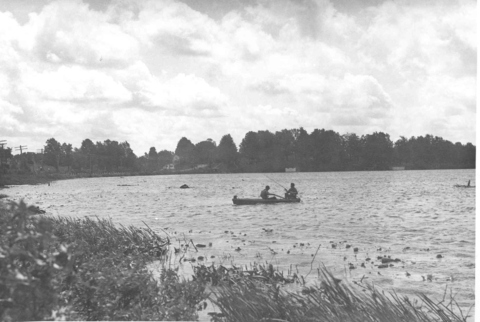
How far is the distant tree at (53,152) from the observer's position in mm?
6668

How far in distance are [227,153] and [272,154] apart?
690mm

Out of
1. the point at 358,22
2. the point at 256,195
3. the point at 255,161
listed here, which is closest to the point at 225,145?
the point at 255,161

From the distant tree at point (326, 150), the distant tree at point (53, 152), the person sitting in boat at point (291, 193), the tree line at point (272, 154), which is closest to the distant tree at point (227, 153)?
the tree line at point (272, 154)

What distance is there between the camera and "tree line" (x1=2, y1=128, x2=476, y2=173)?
6.44 metres

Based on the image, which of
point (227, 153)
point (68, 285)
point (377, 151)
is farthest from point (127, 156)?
A: point (377, 151)

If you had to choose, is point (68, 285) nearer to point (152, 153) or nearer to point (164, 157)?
point (152, 153)

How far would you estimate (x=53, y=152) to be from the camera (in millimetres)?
6863

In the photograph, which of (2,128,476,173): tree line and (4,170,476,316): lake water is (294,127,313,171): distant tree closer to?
(2,128,476,173): tree line

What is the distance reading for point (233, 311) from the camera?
173 inches

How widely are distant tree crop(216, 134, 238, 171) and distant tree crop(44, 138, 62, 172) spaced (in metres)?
2.19

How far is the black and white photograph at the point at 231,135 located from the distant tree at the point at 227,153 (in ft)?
0.14

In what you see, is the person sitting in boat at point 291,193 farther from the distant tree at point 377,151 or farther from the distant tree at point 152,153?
the distant tree at point 152,153

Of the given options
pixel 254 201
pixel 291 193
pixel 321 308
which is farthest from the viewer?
pixel 291 193

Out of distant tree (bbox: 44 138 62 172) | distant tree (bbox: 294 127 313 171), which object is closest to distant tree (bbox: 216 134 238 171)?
distant tree (bbox: 294 127 313 171)
